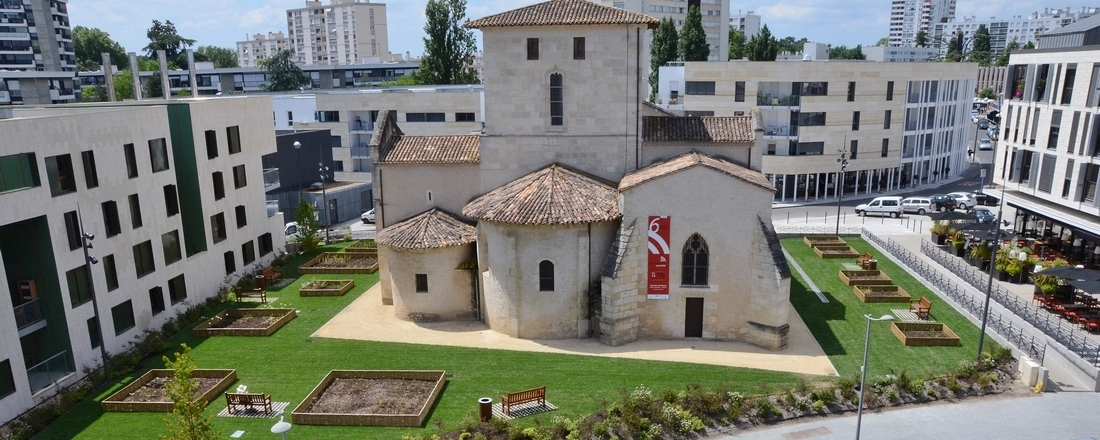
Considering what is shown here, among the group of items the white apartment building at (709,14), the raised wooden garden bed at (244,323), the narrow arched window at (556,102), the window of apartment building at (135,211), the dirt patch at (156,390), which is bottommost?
the dirt patch at (156,390)

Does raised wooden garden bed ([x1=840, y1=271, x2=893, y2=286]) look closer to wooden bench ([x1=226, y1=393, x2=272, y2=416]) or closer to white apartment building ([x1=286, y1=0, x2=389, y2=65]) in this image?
wooden bench ([x1=226, y1=393, x2=272, y2=416])

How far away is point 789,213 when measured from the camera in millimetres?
59906

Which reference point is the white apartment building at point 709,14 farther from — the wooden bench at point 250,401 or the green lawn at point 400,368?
the wooden bench at point 250,401

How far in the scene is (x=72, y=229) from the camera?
91.2ft

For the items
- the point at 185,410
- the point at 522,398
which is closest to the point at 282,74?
the point at 522,398

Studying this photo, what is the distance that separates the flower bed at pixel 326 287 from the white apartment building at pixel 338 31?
4558 inches

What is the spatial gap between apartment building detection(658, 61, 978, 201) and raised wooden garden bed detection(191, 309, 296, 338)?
146ft

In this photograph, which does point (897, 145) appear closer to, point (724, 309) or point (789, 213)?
point (789, 213)

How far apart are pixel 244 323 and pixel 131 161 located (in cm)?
951

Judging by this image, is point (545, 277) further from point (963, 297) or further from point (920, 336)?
point (963, 297)

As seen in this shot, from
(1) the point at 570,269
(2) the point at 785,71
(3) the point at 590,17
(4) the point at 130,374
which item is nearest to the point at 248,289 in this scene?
(4) the point at 130,374

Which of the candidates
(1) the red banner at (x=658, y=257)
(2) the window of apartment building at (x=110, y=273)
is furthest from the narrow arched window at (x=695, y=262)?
(2) the window of apartment building at (x=110, y=273)

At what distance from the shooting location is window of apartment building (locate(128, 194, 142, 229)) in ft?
104

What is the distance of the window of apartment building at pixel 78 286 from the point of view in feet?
91.0
